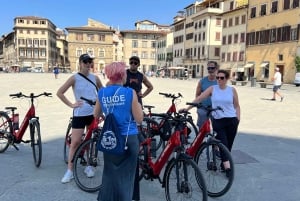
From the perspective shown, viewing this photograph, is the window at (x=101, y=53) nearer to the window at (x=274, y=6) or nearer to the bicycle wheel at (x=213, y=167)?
the window at (x=274, y=6)

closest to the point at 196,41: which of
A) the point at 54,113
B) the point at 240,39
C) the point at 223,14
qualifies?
the point at 223,14

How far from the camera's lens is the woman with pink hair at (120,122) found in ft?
10.7

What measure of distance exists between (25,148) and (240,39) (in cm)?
5415

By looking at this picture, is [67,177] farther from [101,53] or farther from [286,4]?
[101,53]

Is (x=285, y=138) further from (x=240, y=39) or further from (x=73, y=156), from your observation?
(x=240, y=39)

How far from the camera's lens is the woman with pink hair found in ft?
10.7

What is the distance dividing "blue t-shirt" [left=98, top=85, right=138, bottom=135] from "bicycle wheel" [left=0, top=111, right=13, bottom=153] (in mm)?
3594

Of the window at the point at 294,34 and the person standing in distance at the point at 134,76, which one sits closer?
the person standing in distance at the point at 134,76

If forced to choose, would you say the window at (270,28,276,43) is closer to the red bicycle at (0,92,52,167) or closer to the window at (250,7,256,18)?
the window at (250,7,256,18)

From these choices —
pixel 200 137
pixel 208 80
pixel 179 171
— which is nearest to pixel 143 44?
pixel 208 80

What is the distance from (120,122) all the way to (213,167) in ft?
7.09

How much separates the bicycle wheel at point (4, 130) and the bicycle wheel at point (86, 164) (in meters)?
2.03

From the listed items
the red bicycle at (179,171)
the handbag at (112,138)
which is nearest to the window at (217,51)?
the red bicycle at (179,171)

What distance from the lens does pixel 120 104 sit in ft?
10.7
